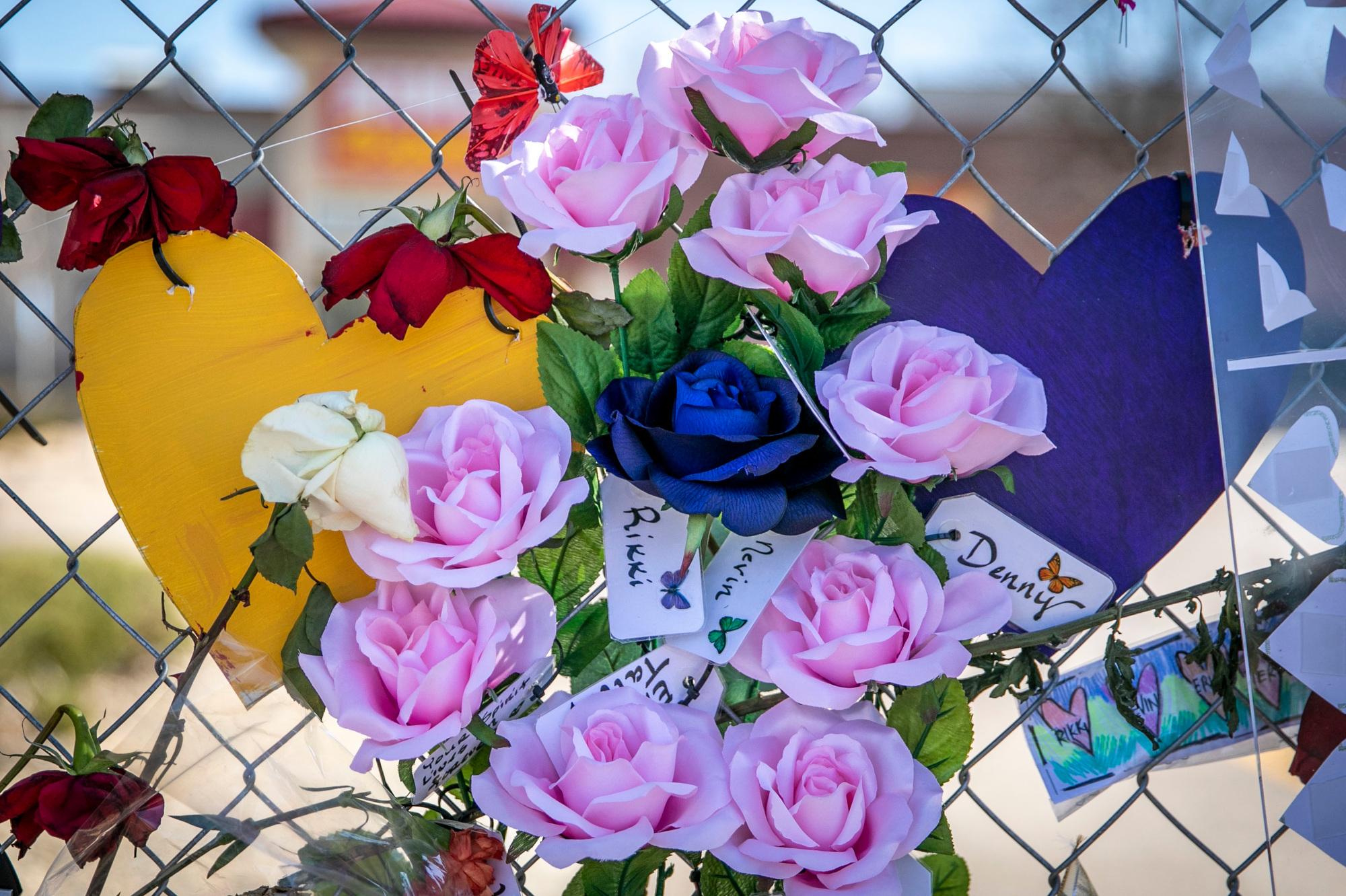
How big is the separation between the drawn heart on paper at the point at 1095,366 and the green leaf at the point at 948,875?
202mm

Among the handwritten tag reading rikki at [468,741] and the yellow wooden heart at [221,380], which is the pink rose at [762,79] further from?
the handwritten tag reading rikki at [468,741]

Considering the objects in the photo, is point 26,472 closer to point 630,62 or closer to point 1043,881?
point 1043,881

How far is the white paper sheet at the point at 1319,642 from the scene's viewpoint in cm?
56

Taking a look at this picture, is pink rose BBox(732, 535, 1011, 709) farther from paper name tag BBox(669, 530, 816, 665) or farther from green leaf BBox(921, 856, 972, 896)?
green leaf BBox(921, 856, 972, 896)

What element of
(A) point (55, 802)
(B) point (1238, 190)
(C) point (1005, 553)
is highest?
(B) point (1238, 190)

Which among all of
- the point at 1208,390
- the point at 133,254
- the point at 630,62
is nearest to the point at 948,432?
the point at 1208,390

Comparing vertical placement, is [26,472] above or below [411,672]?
above

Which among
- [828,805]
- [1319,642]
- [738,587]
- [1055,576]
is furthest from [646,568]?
[1319,642]

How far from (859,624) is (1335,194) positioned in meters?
0.35

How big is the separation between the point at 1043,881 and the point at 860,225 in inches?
69.9

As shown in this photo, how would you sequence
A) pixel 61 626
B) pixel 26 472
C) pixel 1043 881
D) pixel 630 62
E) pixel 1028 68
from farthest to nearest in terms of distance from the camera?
pixel 1028 68
pixel 26 472
pixel 61 626
pixel 1043 881
pixel 630 62

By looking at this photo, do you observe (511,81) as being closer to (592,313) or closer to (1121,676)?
(592,313)

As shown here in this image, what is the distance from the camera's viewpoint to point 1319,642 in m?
0.56

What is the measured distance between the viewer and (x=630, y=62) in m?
0.75
